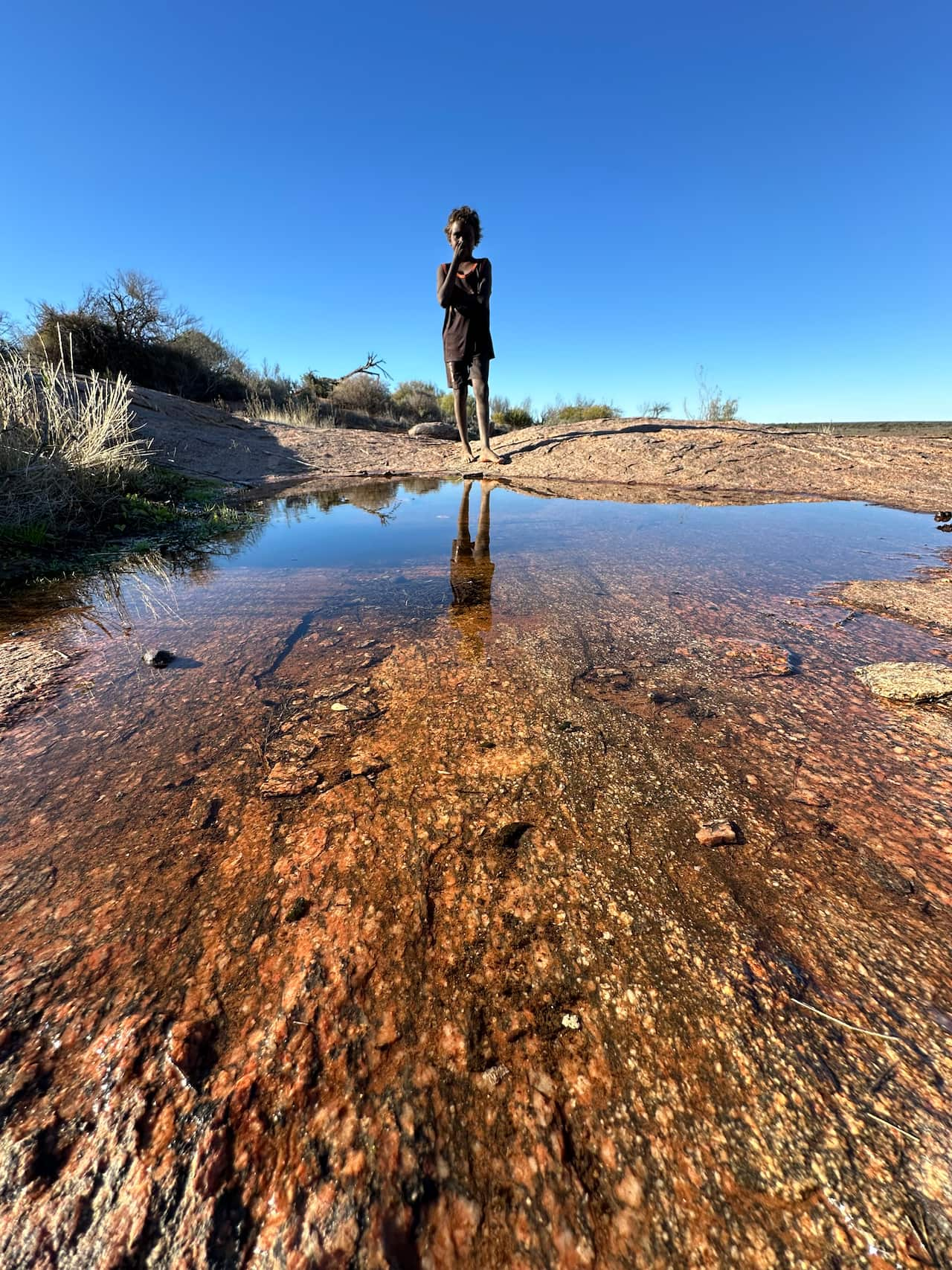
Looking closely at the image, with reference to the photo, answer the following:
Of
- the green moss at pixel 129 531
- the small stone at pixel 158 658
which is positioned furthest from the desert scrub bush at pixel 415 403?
the small stone at pixel 158 658

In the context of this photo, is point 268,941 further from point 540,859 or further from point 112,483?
point 112,483

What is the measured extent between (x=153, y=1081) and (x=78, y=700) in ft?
3.82

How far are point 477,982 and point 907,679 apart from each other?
4.76 feet

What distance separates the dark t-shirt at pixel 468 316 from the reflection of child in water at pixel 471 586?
12.2ft

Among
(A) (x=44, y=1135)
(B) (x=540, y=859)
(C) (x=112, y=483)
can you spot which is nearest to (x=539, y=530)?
(B) (x=540, y=859)

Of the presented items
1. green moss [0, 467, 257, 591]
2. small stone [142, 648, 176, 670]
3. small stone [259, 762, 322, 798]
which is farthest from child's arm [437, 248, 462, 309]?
small stone [259, 762, 322, 798]

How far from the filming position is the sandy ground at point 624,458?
16.1 ft

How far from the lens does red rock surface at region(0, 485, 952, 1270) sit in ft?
1.62

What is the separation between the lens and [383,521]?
406 cm

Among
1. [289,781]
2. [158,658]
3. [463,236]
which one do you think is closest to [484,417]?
[463,236]

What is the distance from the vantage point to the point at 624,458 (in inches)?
238

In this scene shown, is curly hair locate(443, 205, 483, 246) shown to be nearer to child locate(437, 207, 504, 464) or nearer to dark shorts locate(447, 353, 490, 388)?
child locate(437, 207, 504, 464)

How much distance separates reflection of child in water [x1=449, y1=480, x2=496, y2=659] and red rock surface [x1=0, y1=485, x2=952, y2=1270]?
0.47 m

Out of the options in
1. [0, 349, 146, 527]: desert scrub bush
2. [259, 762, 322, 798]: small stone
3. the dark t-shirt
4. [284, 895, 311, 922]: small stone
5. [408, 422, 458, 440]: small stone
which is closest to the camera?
[284, 895, 311, 922]: small stone
